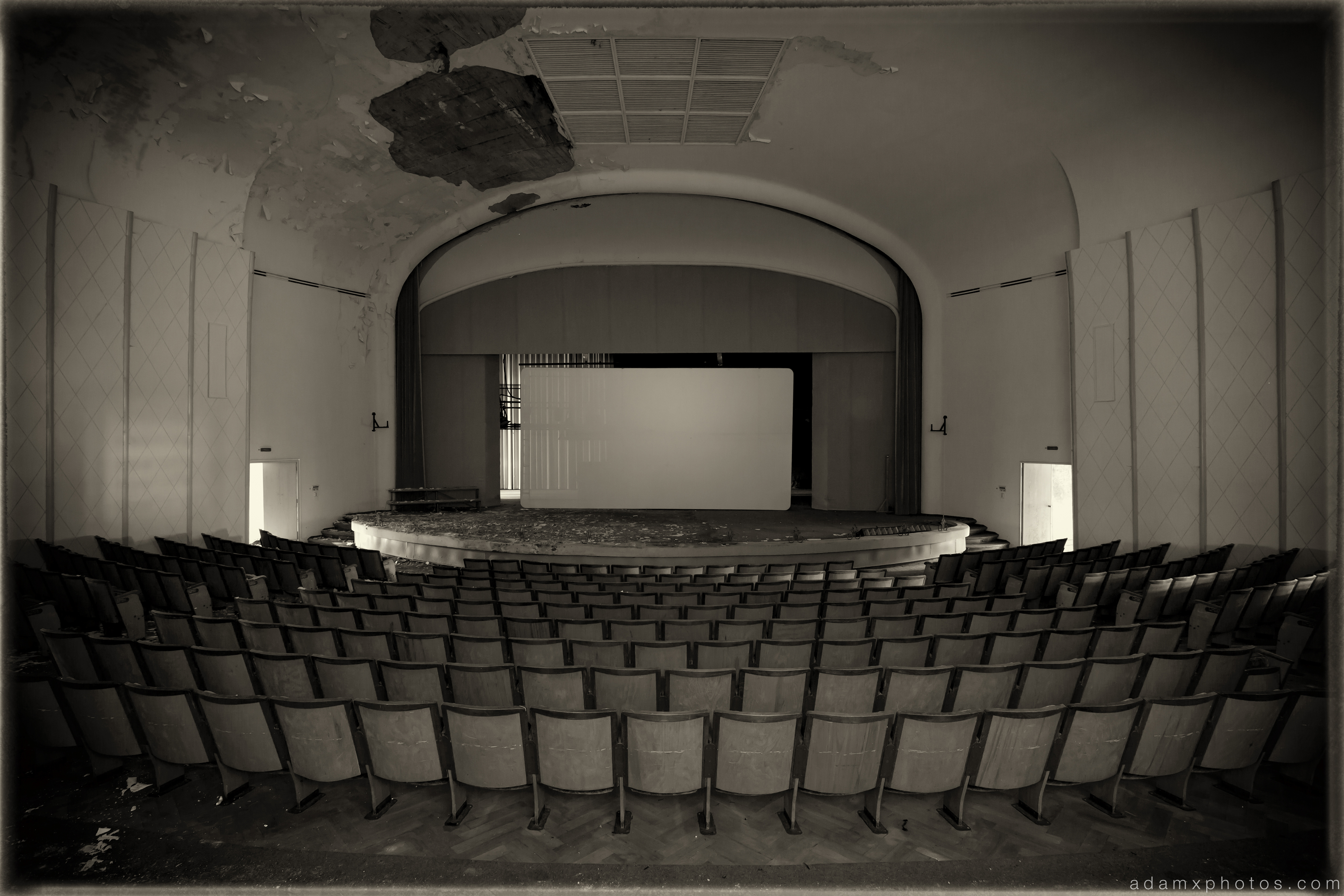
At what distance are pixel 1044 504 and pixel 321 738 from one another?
435 inches

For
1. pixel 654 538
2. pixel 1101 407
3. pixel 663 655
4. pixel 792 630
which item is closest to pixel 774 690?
pixel 663 655

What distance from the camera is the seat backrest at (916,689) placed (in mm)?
3217

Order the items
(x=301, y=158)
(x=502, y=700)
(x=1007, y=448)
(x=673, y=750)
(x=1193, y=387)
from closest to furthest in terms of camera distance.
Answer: (x=673, y=750) < (x=502, y=700) < (x=1193, y=387) < (x=301, y=158) < (x=1007, y=448)

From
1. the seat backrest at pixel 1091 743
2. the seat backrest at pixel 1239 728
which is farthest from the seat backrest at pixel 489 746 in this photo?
Answer: the seat backrest at pixel 1239 728

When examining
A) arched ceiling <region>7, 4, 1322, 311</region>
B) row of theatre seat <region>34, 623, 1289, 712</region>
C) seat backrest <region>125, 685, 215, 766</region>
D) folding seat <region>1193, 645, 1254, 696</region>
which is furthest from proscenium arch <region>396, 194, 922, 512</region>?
seat backrest <region>125, 685, 215, 766</region>

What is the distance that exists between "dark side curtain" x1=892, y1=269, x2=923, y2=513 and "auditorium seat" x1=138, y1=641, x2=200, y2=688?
40.4ft

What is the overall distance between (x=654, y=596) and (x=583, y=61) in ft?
23.1

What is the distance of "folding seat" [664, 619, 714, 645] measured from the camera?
416 centimetres

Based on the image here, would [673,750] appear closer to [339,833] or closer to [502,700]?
[502,700]

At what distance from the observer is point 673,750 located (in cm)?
270

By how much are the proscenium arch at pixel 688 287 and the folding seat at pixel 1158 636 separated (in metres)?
9.08

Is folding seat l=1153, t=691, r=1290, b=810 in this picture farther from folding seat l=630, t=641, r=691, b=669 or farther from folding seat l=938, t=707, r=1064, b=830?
folding seat l=630, t=641, r=691, b=669

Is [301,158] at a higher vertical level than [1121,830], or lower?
higher

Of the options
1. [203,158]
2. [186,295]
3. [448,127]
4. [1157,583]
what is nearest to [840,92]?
[448,127]
